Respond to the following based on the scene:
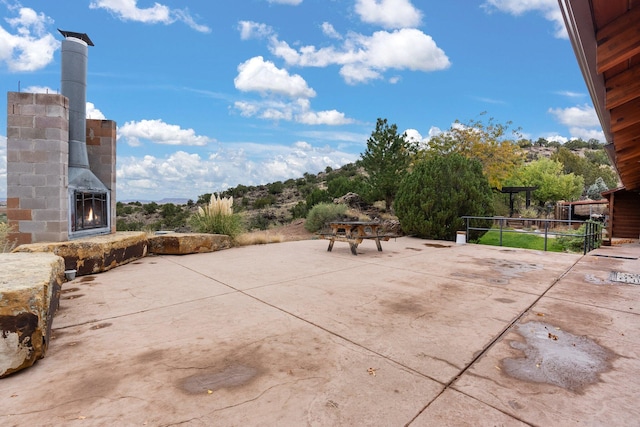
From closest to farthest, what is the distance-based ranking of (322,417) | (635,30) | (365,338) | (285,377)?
(322,417), (285,377), (635,30), (365,338)

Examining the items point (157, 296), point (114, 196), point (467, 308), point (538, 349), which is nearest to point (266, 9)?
point (114, 196)

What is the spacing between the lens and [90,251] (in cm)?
500

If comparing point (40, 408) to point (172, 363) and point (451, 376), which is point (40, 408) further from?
point (451, 376)

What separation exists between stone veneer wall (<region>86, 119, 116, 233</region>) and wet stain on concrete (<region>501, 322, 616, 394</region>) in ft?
23.3

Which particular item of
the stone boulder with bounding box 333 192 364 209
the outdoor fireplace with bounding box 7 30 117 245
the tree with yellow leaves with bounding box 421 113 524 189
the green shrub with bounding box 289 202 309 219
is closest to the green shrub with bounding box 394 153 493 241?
the stone boulder with bounding box 333 192 364 209

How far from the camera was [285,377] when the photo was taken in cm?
207

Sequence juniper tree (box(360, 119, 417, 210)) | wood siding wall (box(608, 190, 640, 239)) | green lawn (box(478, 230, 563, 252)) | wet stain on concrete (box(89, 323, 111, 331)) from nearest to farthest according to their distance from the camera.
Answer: wet stain on concrete (box(89, 323, 111, 331)), green lawn (box(478, 230, 563, 252)), wood siding wall (box(608, 190, 640, 239)), juniper tree (box(360, 119, 417, 210))

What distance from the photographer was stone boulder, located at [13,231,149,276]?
4.70m

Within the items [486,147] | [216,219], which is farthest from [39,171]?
[486,147]

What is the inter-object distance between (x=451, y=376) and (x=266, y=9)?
11.7 meters

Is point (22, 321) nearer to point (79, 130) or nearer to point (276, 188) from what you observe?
point (79, 130)

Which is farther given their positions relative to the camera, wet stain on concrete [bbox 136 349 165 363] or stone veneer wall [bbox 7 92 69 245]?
stone veneer wall [bbox 7 92 69 245]

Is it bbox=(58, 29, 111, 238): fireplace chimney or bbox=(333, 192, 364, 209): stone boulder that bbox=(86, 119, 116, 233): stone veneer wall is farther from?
bbox=(333, 192, 364, 209): stone boulder

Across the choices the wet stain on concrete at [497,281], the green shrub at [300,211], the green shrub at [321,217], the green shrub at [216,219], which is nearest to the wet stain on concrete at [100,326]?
the wet stain on concrete at [497,281]
